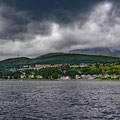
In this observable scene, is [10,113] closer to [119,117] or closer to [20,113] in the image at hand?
[20,113]

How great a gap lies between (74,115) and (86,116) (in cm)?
288

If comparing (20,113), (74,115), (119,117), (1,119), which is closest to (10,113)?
(20,113)

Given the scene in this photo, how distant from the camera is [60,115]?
52.0 meters

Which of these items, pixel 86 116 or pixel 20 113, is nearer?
pixel 86 116

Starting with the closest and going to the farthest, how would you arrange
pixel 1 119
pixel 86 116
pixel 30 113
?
pixel 1 119
pixel 86 116
pixel 30 113

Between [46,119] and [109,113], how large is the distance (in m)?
16.5

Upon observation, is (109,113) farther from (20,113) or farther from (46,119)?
(20,113)

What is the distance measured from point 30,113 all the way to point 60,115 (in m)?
7.86

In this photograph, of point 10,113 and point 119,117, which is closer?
point 119,117

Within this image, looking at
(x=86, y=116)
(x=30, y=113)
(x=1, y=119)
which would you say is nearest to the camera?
(x=1, y=119)

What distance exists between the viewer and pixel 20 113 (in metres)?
55.0

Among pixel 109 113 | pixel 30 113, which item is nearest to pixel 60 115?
pixel 30 113

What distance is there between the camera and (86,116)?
168 ft

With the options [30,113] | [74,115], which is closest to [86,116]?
[74,115]
